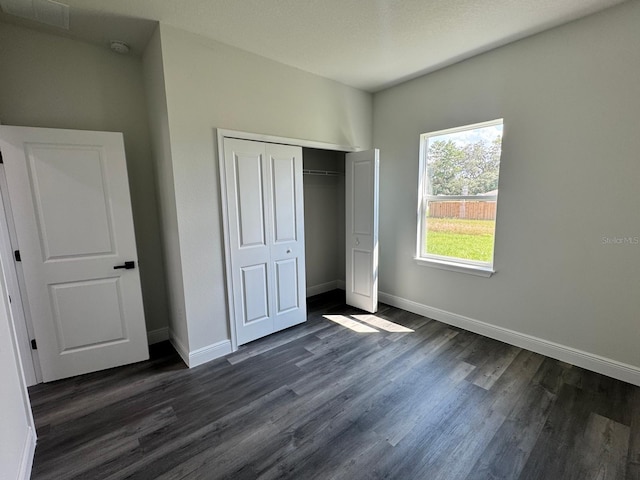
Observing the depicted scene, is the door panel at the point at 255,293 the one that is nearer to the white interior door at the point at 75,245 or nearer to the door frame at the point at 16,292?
the white interior door at the point at 75,245

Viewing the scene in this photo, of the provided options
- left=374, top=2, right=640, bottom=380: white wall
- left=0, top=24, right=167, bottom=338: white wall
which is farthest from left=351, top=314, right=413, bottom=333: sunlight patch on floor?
left=0, top=24, right=167, bottom=338: white wall

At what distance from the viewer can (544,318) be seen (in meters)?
2.66

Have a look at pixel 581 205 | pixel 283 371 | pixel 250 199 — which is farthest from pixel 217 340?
pixel 581 205

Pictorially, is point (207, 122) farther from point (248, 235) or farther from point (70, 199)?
point (70, 199)

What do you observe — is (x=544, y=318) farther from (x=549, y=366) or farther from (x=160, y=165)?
(x=160, y=165)

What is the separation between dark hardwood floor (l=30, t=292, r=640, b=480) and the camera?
161cm

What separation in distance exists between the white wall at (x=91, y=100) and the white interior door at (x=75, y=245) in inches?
12.0

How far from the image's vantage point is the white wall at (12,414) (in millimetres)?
1351

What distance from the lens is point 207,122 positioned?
2506 millimetres

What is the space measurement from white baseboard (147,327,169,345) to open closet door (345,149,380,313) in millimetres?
Answer: 2314

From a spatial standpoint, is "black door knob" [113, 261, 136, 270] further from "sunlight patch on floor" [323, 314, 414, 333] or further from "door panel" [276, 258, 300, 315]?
"sunlight patch on floor" [323, 314, 414, 333]

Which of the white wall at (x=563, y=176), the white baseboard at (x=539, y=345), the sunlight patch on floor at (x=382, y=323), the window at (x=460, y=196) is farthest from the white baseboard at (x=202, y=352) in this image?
the white wall at (x=563, y=176)

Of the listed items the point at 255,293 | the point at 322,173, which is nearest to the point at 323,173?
the point at 322,173

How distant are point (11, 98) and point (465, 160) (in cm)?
418
